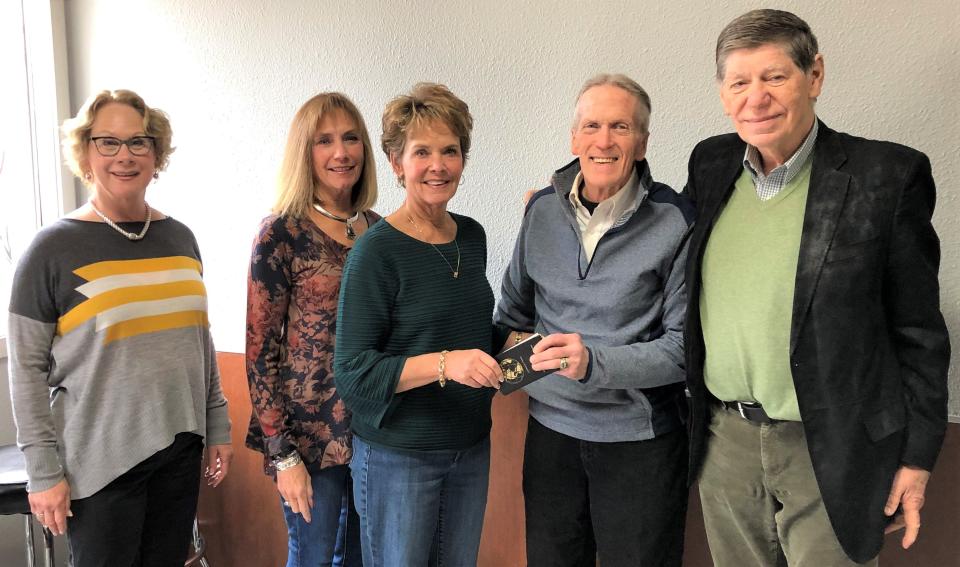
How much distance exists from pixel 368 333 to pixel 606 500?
2.07 ft

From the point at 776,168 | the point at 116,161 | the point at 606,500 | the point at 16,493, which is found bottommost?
the point at 16,493

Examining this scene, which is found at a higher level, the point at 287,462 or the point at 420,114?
the point at 420,114

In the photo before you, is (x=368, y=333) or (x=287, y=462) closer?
(x=368, y=333)

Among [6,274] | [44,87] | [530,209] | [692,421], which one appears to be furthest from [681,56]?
[6,274]

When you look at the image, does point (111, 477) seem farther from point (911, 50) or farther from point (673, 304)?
point (911, 50)

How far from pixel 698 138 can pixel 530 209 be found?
618mm

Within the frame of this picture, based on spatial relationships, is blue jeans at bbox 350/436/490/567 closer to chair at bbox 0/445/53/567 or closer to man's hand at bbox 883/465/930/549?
man's hand at bbox 883/465/930/549

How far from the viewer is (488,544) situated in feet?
7.84

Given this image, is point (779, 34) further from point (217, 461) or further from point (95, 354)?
point (217, 461)

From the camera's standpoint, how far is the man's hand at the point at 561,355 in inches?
55.4

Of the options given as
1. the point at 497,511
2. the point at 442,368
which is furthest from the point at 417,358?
the point at 497,511

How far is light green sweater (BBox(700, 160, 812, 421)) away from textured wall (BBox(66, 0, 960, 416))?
0.62 meters

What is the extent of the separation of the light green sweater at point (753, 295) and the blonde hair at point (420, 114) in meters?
0.61

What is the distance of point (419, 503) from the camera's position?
1.51 meters
